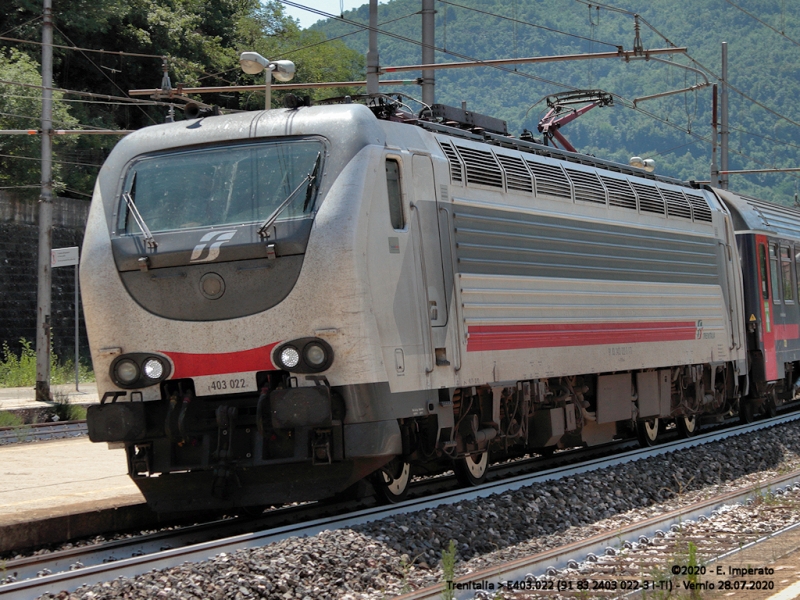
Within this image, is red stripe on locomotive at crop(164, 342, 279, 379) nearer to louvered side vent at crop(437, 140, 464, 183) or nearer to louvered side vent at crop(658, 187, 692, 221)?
louvered side vent at crop(437, 140, 464, 183)

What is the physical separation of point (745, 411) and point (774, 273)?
2.35 metres

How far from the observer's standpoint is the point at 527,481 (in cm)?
1107

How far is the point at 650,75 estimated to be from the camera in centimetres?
14412

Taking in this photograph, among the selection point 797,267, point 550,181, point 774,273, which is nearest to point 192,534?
point 550,181

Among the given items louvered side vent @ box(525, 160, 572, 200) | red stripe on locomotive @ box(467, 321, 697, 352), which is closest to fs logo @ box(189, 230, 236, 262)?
red stripe on locomotive @ box(467, 321, 697, 352)

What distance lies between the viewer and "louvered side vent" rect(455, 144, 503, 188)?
1044 centimetres

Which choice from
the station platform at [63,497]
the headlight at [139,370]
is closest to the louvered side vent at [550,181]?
the headlight at [139,370]

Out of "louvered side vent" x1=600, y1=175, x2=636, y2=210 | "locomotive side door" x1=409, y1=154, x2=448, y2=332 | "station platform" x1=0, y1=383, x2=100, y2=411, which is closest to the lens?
"locomotive side door" x1=409, y1=154, x2=448, y2=332

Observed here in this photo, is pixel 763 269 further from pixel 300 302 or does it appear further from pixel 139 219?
pixel 139 219

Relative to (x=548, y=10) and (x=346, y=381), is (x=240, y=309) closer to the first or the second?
(x=346, y=381)

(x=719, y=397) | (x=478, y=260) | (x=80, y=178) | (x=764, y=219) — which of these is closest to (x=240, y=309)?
(x=478, y=260)

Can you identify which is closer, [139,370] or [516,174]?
[139,370]

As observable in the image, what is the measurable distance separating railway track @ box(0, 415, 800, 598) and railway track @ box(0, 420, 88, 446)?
7.95 metres

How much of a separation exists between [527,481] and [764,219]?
930 centimetres
